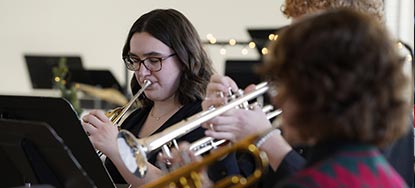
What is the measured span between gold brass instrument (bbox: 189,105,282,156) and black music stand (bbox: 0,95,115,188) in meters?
0.24

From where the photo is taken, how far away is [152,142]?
6.33ft

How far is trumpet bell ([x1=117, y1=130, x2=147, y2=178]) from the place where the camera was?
6.25 ft

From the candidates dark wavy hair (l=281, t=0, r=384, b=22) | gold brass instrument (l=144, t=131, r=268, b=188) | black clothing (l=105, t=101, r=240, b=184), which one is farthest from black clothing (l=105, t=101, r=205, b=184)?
gold brass instrument (l=144, t=131, r=268, b=188)

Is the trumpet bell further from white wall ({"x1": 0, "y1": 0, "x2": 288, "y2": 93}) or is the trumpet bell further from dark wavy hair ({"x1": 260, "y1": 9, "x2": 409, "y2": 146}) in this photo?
white wall ({"x1": 0, "y1": 0, "x2": 288, "y2": 93})

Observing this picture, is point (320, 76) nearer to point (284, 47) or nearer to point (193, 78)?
point (284, 47)

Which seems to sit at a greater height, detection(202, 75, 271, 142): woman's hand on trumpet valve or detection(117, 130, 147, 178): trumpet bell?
detection(202, 75, 271, 142): woman's hand on trumpet valve

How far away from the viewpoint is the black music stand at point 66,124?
2.04 meters

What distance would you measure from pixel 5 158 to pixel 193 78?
0.58 m

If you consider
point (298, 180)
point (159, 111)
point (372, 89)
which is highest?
point (372, 89)

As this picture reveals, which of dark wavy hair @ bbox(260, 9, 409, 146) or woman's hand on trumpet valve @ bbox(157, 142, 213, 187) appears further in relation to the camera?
woman's hand on trumpet valve @ bbox(157, 142, 213, 187)

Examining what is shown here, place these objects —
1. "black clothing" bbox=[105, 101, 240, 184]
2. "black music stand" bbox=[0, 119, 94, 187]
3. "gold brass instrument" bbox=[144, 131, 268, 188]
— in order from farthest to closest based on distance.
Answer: "black clothing" bbox=[105, 101, 240, 184], "black music stand" bbox=[0, 119, 94, 187], "gold brass instrument" bbox=[144, 131, 268, 188]

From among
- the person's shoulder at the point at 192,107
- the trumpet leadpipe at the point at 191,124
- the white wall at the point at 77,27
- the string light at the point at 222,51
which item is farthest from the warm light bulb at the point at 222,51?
the trumpet leadpipe at the point at 191,124

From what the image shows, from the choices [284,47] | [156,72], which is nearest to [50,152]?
[156,72]

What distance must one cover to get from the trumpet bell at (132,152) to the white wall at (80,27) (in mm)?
4930
